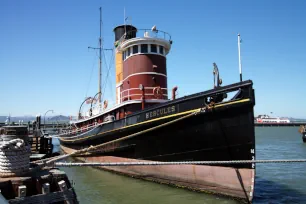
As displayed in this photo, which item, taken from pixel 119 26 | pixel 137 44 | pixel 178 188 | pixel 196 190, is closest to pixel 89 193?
pixel 178 188

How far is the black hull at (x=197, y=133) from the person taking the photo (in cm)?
859

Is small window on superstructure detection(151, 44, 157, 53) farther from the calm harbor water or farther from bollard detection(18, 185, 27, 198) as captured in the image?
bollard detection(18, 185, 27, 198)

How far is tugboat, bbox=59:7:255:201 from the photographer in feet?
28.3

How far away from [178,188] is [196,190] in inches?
29.5

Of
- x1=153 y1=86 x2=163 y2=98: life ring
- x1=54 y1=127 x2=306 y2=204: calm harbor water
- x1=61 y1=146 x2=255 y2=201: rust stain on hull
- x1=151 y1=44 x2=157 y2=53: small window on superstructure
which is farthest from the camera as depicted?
x1=151 y1=44 x2=157 y2=53: small window on superstructure

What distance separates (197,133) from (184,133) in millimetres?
503

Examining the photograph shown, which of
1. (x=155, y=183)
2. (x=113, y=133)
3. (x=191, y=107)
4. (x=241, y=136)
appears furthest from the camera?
(x=113, y=133)

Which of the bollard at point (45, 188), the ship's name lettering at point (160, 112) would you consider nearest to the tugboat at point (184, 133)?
the ship's name lettering at point (160, 112)

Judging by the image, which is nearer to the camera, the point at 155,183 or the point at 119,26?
the point at 155,183

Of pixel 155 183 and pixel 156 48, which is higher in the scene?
pixel 156 48

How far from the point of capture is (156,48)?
13.7 meters

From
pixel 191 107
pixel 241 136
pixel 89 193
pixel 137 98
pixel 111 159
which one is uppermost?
pixel 137 98

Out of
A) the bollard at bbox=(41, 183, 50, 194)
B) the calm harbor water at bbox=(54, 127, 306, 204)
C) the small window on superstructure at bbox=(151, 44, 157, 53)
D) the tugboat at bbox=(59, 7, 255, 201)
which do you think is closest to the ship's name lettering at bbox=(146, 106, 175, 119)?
the tugboat at bbox=(59, 7, 255, 201)

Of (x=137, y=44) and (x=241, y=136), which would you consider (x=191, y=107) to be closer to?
(x=241, y=136)
